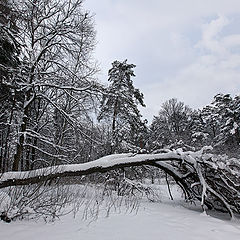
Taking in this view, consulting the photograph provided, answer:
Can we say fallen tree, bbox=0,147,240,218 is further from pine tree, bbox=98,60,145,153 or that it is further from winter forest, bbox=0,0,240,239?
pine tree, bbox=98,60,145,153

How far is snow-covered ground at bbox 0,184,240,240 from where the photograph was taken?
4121 millimetres

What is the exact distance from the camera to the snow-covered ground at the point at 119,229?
4.12m

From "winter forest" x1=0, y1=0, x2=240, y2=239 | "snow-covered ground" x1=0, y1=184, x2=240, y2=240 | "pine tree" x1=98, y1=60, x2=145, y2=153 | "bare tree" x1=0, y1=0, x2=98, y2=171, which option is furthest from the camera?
"pine tree" x1=98, y1=60, x2=145, y2=153

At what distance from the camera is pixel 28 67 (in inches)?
379

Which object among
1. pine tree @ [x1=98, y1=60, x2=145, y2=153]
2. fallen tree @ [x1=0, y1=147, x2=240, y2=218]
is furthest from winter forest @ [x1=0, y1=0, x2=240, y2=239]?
pine tree @ [x1=98, y1=60, x2=145, y2=153]

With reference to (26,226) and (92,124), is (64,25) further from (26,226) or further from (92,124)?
(26,226)

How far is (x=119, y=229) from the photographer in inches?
179

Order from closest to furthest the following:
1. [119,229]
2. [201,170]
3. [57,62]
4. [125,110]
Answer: [119,229] < [201,170] < [57,62] < [125,110]

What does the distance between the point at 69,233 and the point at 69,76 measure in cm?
717

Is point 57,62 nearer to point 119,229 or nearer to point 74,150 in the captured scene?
point 74,150

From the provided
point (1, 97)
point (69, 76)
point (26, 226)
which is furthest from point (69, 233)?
point (69, 76)

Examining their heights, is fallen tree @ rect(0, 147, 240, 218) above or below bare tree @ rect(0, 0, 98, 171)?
below

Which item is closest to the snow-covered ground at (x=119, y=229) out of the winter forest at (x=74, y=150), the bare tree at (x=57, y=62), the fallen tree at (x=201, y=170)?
the winter forest at (x=74, y=150)

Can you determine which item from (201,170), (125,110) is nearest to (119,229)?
(201,170)
